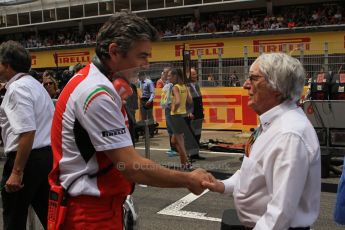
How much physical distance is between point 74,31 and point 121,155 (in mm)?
40250

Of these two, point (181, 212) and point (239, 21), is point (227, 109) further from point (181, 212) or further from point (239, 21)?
point (239, 21)

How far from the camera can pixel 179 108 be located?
839cm

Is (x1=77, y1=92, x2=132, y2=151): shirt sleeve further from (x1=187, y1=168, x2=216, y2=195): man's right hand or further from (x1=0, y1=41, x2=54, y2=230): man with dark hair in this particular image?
(x1=0, y1=41, x2=54, y2=230): man with dark hair

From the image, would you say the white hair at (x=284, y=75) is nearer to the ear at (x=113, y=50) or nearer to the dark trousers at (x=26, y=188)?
the ear at (x=113, y=50)

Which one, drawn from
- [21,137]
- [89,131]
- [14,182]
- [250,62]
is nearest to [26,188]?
[14,182]

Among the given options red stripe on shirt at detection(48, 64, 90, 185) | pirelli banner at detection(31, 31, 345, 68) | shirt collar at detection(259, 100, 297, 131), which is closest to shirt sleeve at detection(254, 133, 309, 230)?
shirt collar at detection(259, 100, 297, 131)

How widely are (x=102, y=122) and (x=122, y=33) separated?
0.41m

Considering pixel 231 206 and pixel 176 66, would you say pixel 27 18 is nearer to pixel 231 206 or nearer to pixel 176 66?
pixel 176 66

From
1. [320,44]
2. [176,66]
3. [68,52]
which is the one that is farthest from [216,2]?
[176,66]

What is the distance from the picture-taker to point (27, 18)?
4447 cm

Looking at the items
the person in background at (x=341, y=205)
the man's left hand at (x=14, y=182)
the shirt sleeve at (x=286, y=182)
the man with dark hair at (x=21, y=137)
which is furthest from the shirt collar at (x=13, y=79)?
the person in background at (x=341, y=205)

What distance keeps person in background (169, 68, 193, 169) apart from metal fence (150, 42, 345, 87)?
2622 millimetres

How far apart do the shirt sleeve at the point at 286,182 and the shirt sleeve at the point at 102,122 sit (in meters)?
0.71

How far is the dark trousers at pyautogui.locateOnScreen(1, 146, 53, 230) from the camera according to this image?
3.37m
